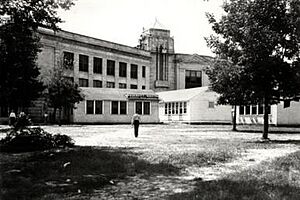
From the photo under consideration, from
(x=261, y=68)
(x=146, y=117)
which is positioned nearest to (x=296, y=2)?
(x=261, y=68)

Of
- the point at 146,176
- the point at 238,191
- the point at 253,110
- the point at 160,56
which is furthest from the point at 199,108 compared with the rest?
the point at 238,191

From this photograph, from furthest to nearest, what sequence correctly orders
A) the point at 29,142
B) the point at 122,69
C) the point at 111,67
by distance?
the point at 122,69 → the point at 111,67 → the point at 29,142

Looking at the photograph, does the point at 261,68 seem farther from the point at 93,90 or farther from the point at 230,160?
the point at 93,90

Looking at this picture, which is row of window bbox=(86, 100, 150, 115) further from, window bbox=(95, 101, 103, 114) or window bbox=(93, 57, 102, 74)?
window bbox=(93, 57, 102, 74)

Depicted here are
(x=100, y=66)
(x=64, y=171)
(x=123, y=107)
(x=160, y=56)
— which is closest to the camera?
(x=64, y=171)

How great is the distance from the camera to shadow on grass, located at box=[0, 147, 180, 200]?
7656 millimetres

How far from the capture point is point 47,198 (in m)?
6.90

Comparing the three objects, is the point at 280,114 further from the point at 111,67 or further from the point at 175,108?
the point at 111,67

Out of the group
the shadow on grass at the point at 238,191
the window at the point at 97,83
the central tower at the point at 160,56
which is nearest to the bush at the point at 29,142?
the shadow on grass at the point at 238,191

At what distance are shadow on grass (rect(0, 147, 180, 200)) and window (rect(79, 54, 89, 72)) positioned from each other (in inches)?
1598

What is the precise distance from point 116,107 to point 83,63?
32.3 feet

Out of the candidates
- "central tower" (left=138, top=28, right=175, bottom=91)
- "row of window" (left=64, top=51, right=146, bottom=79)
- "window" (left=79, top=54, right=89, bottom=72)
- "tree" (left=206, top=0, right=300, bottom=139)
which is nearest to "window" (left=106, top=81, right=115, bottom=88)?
"row of window" (left=64, top=51, right=146, bottom=79)

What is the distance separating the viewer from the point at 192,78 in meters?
73.8

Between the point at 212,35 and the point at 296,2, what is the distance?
14.6ft
